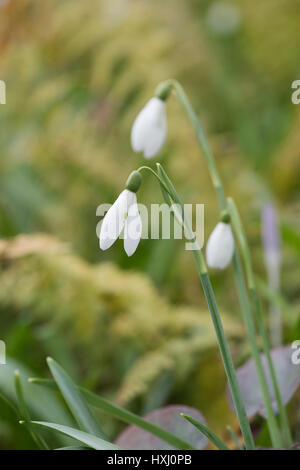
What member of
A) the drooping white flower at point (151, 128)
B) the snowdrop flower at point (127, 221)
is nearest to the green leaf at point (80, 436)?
the snowdrop flower at point (127, 221)

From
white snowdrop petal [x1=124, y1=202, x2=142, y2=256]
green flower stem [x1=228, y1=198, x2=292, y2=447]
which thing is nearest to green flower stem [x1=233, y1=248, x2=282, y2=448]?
green flower stem [x1=228, y1=198, x2=292, y2=447]

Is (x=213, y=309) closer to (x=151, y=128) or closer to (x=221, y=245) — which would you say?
(x=221, y=245)

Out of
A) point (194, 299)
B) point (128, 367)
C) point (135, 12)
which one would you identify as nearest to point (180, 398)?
point (128, 367)

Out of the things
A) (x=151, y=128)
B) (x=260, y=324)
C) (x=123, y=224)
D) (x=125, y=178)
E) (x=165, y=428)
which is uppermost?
(x=125, y=178)

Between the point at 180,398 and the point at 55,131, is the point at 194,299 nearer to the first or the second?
the point at 180,398

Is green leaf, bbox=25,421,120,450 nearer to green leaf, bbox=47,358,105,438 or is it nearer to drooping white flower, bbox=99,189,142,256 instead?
green leaf, bbox=47,358,105,438

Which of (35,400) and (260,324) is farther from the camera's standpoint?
(35,400)

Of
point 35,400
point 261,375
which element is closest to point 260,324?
point 261,375
